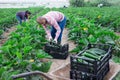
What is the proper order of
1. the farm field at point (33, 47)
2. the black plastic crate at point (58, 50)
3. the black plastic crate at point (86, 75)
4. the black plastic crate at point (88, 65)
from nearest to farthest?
the black plastic crate at point (88, 65)
the black plastic crate at point (86, 75)
the farm field at point (33, 47)
the black plastic crate at point (58, 50)

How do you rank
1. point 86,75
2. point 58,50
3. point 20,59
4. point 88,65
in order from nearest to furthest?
point 88,65, point 86,75, point 20,59, point 58,50

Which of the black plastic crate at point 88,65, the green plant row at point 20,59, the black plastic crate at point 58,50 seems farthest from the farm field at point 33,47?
the black plastic crate at point 88,65

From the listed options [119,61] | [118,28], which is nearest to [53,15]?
[119,61]

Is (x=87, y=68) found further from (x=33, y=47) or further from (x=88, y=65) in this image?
(x=33, y=47)

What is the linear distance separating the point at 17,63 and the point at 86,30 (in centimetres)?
399

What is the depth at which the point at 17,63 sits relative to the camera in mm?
5863

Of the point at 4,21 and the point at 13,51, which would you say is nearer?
the point at 13,51

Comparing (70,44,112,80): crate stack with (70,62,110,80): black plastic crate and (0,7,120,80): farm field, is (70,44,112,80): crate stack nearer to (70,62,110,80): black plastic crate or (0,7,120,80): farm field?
(70,62,110,80): black plastic crate

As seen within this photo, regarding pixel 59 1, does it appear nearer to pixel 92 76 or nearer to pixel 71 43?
pixel 71 43

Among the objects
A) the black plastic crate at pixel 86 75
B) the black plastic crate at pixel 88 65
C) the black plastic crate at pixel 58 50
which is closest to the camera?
the black plastic crate at pixel 88 65

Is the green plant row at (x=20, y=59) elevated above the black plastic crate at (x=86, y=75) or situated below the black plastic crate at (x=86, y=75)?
above

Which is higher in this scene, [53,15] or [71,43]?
[53,15]

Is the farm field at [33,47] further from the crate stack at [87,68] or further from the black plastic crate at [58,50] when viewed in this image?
the crate stack at [87,68]

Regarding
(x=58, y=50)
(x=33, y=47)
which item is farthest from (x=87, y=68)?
(x=33, y=47)
